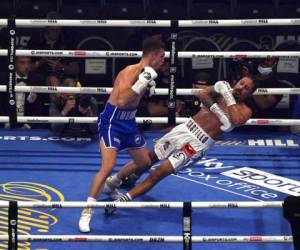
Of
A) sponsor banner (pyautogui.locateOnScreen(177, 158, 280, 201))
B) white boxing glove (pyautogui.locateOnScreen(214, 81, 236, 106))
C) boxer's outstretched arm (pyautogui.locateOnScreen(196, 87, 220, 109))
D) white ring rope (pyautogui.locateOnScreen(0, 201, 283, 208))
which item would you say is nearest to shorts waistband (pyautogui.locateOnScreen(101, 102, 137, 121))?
boxer's outstretched arm (pyautogui.locateOnScreen(196, 87, 220, 109))

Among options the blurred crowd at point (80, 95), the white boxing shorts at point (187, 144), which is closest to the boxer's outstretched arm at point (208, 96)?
the white boxing shorts at point (187, 144)

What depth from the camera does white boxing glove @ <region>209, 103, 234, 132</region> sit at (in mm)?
6254

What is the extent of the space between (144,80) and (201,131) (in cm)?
72

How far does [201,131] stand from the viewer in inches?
252

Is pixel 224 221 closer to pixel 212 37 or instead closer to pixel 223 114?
pixel 223 114

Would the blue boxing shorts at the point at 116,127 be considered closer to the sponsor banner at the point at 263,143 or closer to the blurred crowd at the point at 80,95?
the blurred crowd at the point at 80,95

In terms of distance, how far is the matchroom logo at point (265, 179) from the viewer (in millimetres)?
6777

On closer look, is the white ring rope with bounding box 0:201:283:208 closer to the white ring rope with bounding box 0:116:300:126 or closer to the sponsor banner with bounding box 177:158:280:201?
the sponsor banner with bounding box 177:158:280:201

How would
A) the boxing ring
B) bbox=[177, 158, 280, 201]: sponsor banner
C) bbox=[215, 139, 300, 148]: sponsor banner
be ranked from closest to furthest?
1. the boxing ring
2. bbox=[177, 158, 280, 201]: sponsor banner
3. bbox=[215, 139, 300, 148]: sponsor banner

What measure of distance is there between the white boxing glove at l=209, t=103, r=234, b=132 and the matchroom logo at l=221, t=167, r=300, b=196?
858mm

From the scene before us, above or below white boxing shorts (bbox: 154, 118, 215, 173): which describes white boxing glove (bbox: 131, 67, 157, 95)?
above

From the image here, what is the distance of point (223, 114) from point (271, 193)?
3.06ft

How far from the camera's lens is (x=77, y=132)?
8.07 meters
